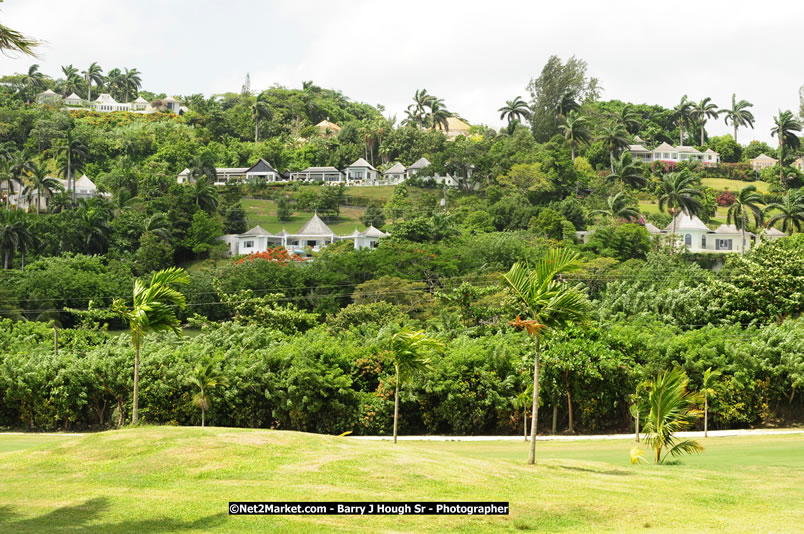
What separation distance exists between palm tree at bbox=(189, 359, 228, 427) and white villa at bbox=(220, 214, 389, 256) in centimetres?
6595

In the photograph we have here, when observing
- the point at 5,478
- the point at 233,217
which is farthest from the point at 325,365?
the point at 233,217

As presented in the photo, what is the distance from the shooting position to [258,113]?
165 metres

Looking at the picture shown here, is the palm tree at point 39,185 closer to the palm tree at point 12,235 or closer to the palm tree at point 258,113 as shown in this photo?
the palm tree at point 12,235

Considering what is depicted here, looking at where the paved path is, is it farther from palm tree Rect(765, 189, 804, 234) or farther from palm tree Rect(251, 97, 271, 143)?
palm tree Rect(251, 97, 271, 143)

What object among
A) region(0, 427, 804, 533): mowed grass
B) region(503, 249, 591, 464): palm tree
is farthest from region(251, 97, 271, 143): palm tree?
region(503, 249, 591, 464): palm tree

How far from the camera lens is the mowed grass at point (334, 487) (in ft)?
51.6

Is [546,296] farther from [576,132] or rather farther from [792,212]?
[576,132]

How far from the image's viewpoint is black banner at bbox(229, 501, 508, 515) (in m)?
16.2

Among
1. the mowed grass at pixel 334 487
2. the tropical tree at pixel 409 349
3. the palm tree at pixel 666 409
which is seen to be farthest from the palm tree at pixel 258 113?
the mowed grass at pixel 334 487

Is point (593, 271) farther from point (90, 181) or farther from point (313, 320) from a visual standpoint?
point (90, 181)

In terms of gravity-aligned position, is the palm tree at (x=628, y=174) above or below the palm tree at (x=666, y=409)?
above

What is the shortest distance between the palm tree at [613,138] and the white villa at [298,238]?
151 ft

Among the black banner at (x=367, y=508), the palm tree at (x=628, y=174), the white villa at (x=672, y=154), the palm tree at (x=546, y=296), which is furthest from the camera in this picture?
the white villa at (x=672, y=154)

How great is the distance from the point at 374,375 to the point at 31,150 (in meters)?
126
